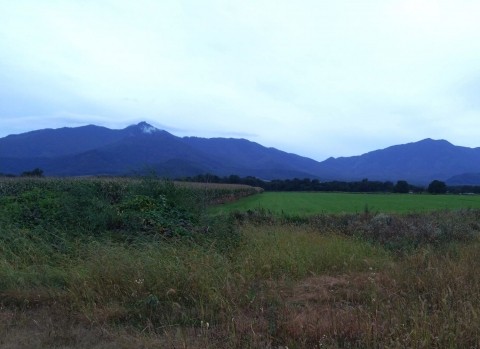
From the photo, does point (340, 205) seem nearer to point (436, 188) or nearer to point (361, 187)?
point (436, 188)

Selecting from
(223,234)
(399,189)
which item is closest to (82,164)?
(399,189)

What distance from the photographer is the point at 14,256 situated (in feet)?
23.2

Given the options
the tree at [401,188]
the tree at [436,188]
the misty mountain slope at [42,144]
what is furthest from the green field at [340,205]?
the misty mountain slope at [42,144]

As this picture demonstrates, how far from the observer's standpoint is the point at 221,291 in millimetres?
5492

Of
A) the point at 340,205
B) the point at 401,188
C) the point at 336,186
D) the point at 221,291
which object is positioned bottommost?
the point at 340,205

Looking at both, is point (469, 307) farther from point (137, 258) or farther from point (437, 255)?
point (137, 258)

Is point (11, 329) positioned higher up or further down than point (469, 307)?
further down

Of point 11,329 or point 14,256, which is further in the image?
point 14,256

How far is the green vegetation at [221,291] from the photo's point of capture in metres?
4.30

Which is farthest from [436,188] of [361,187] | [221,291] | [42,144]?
[42,144]

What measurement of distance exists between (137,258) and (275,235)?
12.1 ft

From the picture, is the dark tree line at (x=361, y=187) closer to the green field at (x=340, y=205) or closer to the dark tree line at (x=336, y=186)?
the dark tree line at (x=336, y=186)

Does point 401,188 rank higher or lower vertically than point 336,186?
higher

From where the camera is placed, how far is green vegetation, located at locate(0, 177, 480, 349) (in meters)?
4.30
